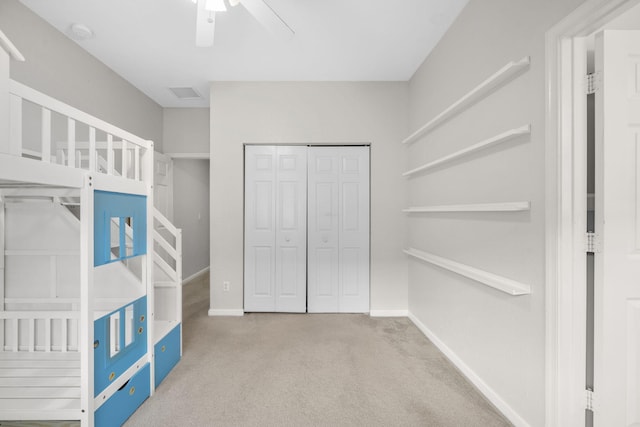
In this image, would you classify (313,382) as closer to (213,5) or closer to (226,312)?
(226,312)

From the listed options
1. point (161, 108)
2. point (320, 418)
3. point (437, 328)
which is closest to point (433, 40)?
point (437, 328)

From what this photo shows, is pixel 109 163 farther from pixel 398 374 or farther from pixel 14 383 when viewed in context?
pixel 398 374

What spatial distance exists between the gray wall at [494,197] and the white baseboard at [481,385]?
0.03 m

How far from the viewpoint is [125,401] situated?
155 centimetres

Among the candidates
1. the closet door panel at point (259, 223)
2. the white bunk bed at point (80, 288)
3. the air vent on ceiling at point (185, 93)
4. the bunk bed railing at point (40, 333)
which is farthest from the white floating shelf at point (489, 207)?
the air vent on ceiling at point (185, 93)

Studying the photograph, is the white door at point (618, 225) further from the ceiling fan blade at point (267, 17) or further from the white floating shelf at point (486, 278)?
the ceiling fan blade at point (267, 17)

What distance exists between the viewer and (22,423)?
1.38m

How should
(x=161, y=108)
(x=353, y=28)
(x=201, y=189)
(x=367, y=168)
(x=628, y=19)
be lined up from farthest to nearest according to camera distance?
1. (x=201, y=189)
2. (x=161, y=108)
3. (x=367, y=168)
4. (x=353, y=28)
5. (x=628, y=19)

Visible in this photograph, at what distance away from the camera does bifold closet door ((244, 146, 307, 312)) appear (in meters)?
3.18

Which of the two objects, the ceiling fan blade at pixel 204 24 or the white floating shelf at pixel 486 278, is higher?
the ceiling fan blade at pixel 204 24

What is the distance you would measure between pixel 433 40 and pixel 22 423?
367 centimetres

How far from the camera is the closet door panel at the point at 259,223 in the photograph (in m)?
3.18

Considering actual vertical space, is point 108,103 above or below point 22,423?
above

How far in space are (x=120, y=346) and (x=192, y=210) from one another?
3.38 metres
